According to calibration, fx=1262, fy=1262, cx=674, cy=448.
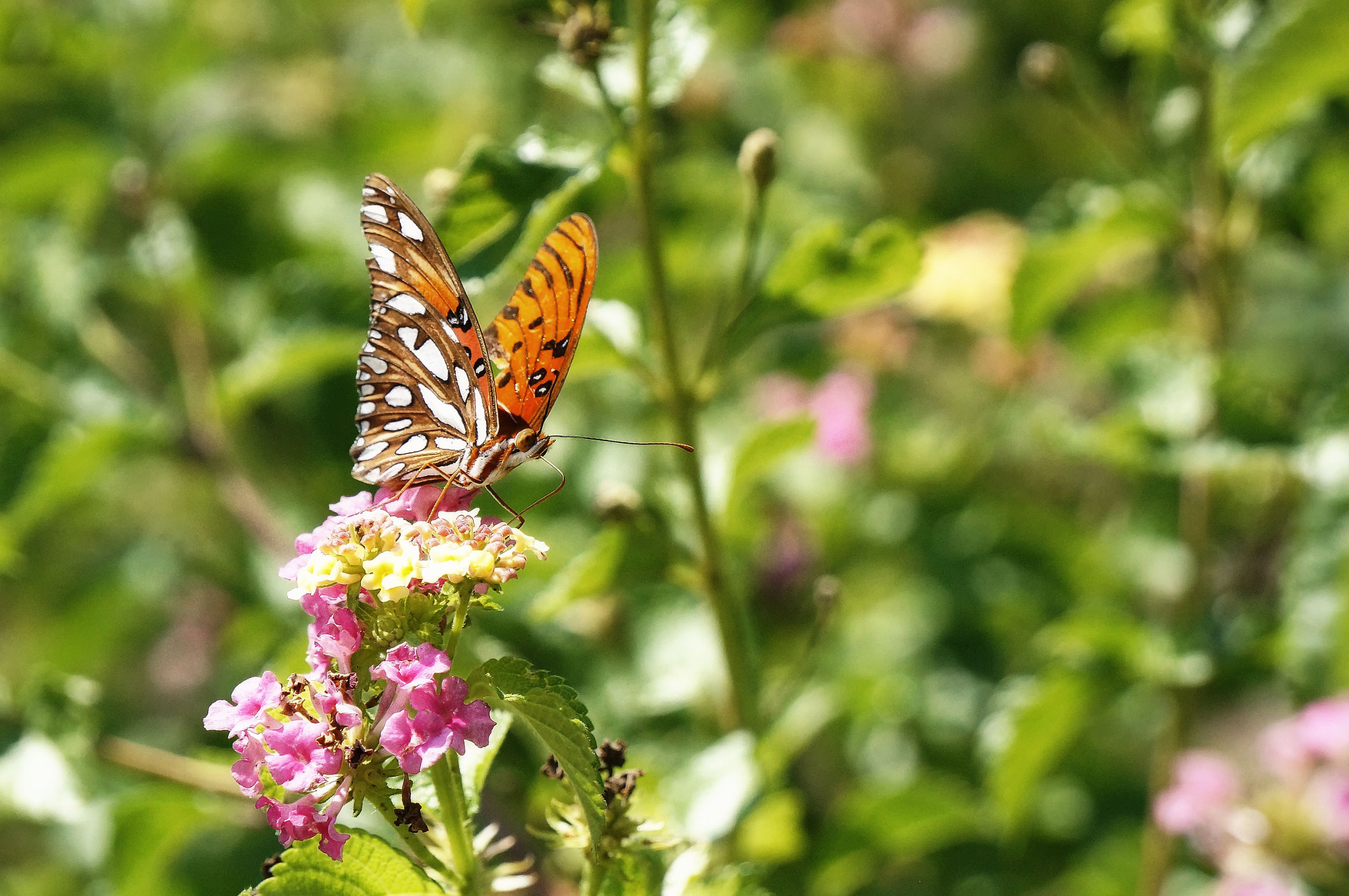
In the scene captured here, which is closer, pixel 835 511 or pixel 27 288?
pixel 27 288

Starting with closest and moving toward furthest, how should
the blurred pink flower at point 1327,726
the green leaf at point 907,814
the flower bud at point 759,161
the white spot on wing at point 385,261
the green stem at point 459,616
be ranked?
the green stem at point 459,616, the white spot on wing at point 385,261, the flower bud at point 759,161, the green leaf at point 907,814, the blurred pink flower at point 1327,726

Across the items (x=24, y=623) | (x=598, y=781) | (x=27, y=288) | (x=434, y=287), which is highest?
(x=27, y=288)

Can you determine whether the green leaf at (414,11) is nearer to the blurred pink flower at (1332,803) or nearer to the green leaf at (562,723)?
the green leaf at (562,723)

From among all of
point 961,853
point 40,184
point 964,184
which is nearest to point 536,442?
point 961,853

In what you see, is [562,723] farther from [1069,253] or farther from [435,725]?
[1069,253]

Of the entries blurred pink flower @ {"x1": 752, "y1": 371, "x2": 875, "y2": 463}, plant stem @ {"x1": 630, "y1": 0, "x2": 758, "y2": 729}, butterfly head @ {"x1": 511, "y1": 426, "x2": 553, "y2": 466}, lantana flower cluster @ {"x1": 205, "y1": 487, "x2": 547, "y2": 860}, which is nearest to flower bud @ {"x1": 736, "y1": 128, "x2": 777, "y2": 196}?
plant stem @ {"x1": 630, "y1": 0, "x2": 758, "y2": 729}

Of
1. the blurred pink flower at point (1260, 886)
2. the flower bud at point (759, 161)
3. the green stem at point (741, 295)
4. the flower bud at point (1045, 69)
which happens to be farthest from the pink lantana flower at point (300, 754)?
the blurred pink flower at point (1260, 886)

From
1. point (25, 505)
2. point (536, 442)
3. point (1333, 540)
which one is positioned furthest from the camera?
point (25, 505)

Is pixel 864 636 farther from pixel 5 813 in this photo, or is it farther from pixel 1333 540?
pixel 5 813

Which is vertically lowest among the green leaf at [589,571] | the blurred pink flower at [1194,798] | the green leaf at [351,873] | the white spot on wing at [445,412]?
the blurred pink flower at [1194,798]
